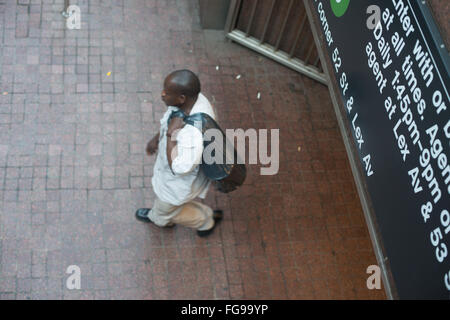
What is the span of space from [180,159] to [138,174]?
1.91m

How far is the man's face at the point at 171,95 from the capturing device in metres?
3.98

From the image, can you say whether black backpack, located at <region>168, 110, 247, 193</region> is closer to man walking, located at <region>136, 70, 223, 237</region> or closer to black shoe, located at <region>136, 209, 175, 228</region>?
man walking, located at <region>136, 70, 223, 237</region>

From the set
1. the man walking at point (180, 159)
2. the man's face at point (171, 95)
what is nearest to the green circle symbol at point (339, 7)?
the man walking at point (180, 159)

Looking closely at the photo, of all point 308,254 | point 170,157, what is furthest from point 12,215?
point 308,254

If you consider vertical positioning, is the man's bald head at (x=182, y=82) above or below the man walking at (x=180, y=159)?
above

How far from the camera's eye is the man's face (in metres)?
3.98

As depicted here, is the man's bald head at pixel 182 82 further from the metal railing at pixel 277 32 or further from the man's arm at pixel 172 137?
the metal railing at pixel 277 32

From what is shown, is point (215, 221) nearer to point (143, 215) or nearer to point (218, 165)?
point (143, 215)

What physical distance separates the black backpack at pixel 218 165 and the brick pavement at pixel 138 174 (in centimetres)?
142

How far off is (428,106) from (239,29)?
15.3ft

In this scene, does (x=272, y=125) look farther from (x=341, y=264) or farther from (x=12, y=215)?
(x=12, y=215)

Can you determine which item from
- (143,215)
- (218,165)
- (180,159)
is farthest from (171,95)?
(143,215)

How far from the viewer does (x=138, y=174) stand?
227 inches

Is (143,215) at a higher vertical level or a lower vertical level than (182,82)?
lower
